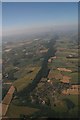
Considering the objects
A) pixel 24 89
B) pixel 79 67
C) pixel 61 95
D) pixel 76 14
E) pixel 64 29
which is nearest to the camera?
pixel 61 95

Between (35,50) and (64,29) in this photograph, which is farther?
(64,29)

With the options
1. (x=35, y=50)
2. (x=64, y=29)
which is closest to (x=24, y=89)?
(x=35, y=50)

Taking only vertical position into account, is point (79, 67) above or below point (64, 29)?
below

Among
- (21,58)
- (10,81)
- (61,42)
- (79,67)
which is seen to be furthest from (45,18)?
(10,81)

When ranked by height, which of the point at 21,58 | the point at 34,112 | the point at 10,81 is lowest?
the point at 34,112

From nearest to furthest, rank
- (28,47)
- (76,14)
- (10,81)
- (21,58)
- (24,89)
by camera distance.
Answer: (24,89)
(10,81)
(21,58)
(76,14)
(28,47)

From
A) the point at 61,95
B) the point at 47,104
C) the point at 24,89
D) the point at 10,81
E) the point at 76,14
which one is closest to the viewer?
the point at 47,104

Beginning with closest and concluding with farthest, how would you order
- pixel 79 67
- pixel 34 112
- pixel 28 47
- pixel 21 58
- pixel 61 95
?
pixel 34 112, pixel 61 95, pixel 79 67, pixel 21 58, pixel 28 47

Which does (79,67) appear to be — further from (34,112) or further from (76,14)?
(76,14)

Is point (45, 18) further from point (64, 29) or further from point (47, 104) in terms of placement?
point (47, 104)
